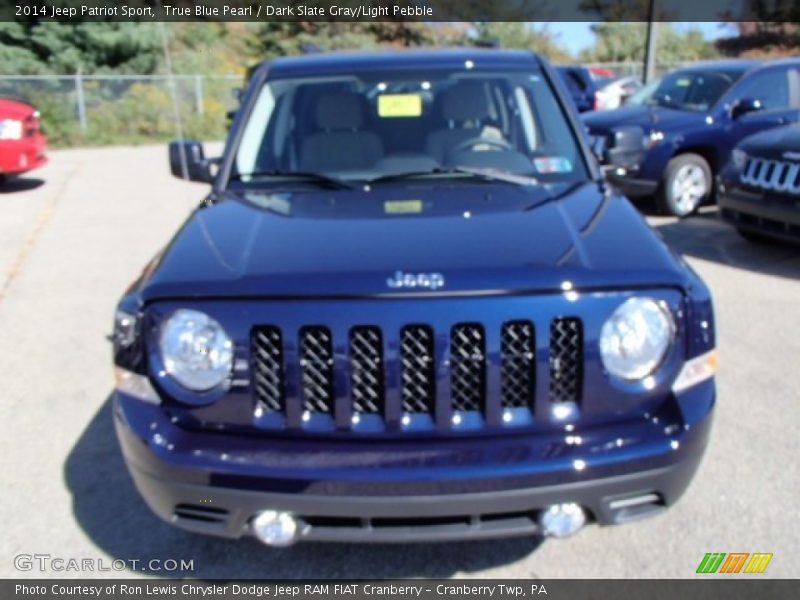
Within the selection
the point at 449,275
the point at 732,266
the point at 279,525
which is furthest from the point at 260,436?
the point at 732,266

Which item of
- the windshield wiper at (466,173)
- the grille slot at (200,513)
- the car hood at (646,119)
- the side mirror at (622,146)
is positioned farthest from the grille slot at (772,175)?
the grille slot at (200,513)

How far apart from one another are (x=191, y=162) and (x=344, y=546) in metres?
2.10

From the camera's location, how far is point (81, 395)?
15.0 feet

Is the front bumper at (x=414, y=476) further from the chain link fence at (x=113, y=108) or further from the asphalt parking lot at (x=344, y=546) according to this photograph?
the chain link fence at (x=113, y=108)

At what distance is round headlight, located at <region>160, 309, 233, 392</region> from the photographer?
2428 mm

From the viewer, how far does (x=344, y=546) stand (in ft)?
9.98

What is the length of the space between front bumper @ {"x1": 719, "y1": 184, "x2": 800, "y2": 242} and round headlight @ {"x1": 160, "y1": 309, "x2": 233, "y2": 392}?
550 cm

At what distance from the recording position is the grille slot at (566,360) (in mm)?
2410

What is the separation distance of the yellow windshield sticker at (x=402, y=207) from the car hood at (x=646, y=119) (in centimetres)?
634

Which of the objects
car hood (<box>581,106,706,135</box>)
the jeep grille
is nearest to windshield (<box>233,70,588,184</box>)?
the jeep grille

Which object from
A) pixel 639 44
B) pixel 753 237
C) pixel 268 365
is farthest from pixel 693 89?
pixel 639 44

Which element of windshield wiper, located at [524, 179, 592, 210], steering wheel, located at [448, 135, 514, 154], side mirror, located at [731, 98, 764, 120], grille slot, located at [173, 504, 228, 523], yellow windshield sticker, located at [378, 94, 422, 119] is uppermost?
yellow windshield sticker, located at [378, 94, 422, 119]

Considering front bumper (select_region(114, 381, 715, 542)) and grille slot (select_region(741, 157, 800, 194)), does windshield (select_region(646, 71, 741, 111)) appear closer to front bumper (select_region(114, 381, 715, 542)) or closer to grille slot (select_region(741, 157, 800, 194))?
grille slot (select_region(741, 157, 800, 194))

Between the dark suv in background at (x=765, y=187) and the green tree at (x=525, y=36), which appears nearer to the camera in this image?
the dark suv in background at (x=765, y=187)
